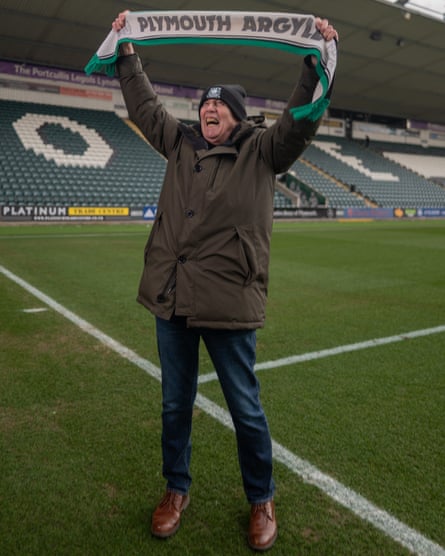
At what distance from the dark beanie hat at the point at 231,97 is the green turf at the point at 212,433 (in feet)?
5.84

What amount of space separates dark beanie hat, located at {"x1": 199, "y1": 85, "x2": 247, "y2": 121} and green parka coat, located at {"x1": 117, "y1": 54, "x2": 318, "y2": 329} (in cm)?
7

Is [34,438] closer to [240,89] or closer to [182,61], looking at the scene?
[240,89]

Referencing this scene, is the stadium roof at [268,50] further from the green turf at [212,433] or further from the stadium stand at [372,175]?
the green turf at [212,433]

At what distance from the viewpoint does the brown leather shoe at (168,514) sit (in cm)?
207

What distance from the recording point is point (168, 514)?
6.98ft

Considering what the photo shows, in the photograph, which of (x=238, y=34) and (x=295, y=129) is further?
(x=238, y=34)

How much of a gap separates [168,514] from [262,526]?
416 millimetres

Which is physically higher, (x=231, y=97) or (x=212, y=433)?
(x=231, y=97)

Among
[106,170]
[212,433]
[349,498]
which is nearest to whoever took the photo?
[349,498]

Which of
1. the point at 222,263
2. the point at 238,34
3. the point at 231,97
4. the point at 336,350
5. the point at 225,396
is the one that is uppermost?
the point at 238,34

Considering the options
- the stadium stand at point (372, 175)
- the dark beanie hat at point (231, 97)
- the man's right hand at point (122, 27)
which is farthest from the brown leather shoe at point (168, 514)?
the stadium stand at point (372, 175)

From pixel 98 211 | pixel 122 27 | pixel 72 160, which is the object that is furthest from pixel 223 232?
pixel 72 160

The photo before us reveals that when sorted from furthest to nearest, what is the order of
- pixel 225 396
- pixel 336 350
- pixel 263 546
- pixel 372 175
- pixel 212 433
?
pixel 372 175 → pixel 336 350 → pixel 212 433 → pixel 225 396 → pixel 263 546

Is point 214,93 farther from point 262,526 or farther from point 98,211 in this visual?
point 98,211
